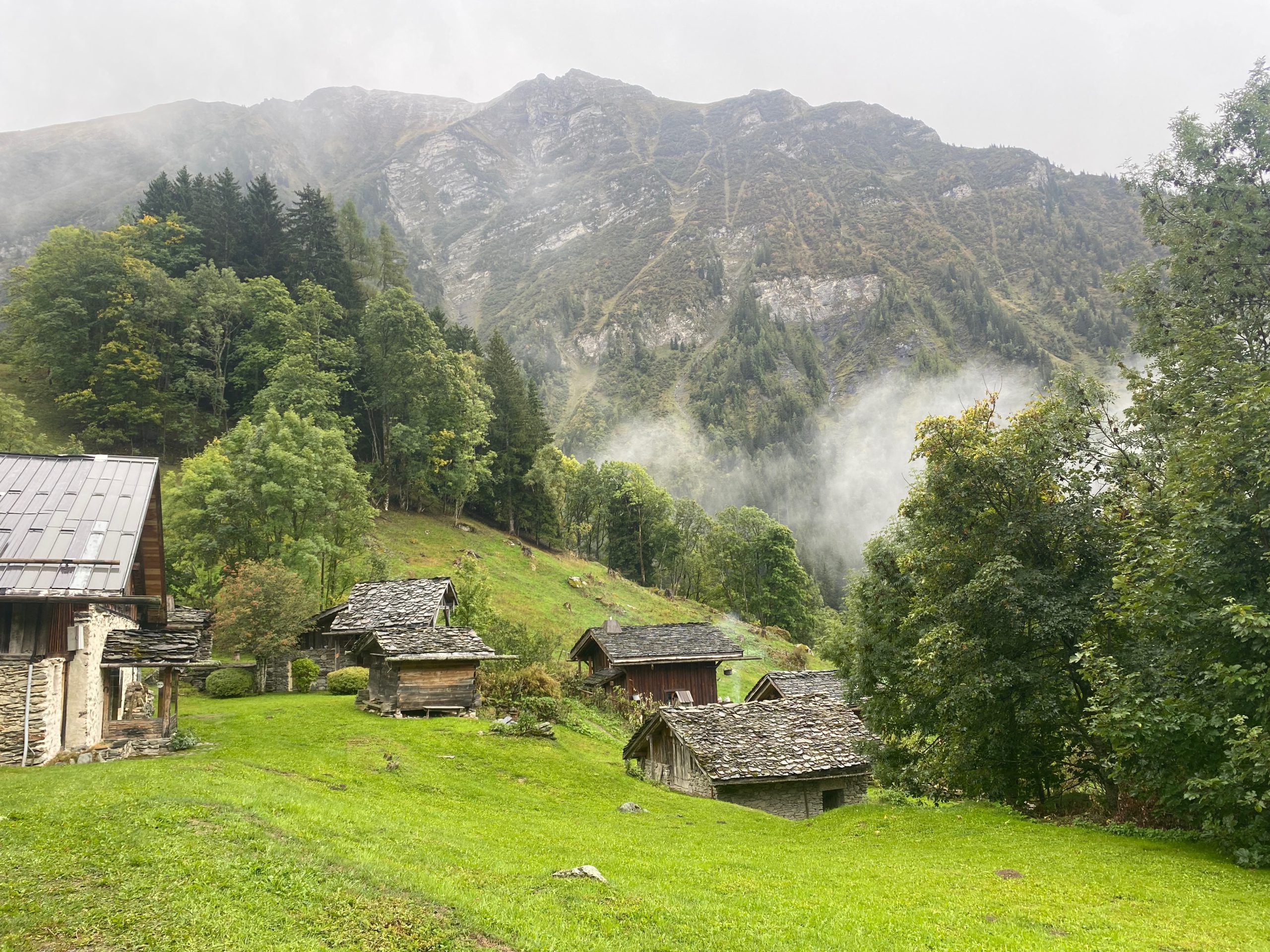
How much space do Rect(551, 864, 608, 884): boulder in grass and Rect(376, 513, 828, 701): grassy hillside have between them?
37260 mm

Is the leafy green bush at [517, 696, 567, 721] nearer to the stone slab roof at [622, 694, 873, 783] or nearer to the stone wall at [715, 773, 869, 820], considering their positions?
the stone slab roof at [622, 694, 873, 783]

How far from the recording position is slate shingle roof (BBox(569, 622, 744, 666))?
47.5 meters

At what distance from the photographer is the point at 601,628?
50062mm

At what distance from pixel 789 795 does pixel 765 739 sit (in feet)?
7.65

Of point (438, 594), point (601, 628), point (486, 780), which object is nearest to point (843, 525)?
point (601, 628)

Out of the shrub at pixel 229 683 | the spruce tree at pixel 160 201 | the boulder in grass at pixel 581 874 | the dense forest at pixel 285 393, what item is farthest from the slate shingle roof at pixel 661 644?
the spruce tree at pixel 160 201

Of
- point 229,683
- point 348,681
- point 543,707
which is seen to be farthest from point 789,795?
point 229,683

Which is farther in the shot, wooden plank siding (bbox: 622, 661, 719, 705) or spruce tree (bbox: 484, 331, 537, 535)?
spruce tree (bbox: 484, 331, 537, 535)

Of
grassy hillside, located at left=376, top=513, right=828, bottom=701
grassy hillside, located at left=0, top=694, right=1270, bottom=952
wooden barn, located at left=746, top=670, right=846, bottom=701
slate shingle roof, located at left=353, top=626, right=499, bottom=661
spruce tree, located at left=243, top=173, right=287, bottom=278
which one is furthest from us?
spruce tree, located at left=243, top=173, right=287, bottom=278

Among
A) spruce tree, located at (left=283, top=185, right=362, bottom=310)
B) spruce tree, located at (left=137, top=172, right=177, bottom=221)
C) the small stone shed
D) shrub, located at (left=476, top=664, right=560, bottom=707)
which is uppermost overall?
spruce tree, located at (left=137, top=172, right=177, bottom=221)

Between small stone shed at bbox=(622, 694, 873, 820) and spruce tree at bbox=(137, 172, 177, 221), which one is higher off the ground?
spruce tree at bbox=(137, 172, 177, 221)

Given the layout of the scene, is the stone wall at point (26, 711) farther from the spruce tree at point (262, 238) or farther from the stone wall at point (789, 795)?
the spruce tree at point (262, 238)

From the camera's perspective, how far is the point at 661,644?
48.8 metres

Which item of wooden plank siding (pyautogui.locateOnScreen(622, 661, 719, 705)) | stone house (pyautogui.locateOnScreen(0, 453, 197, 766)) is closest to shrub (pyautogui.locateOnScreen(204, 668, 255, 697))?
stone house (pyautogui.locateOnScreen(0, 453, 197, 766))
